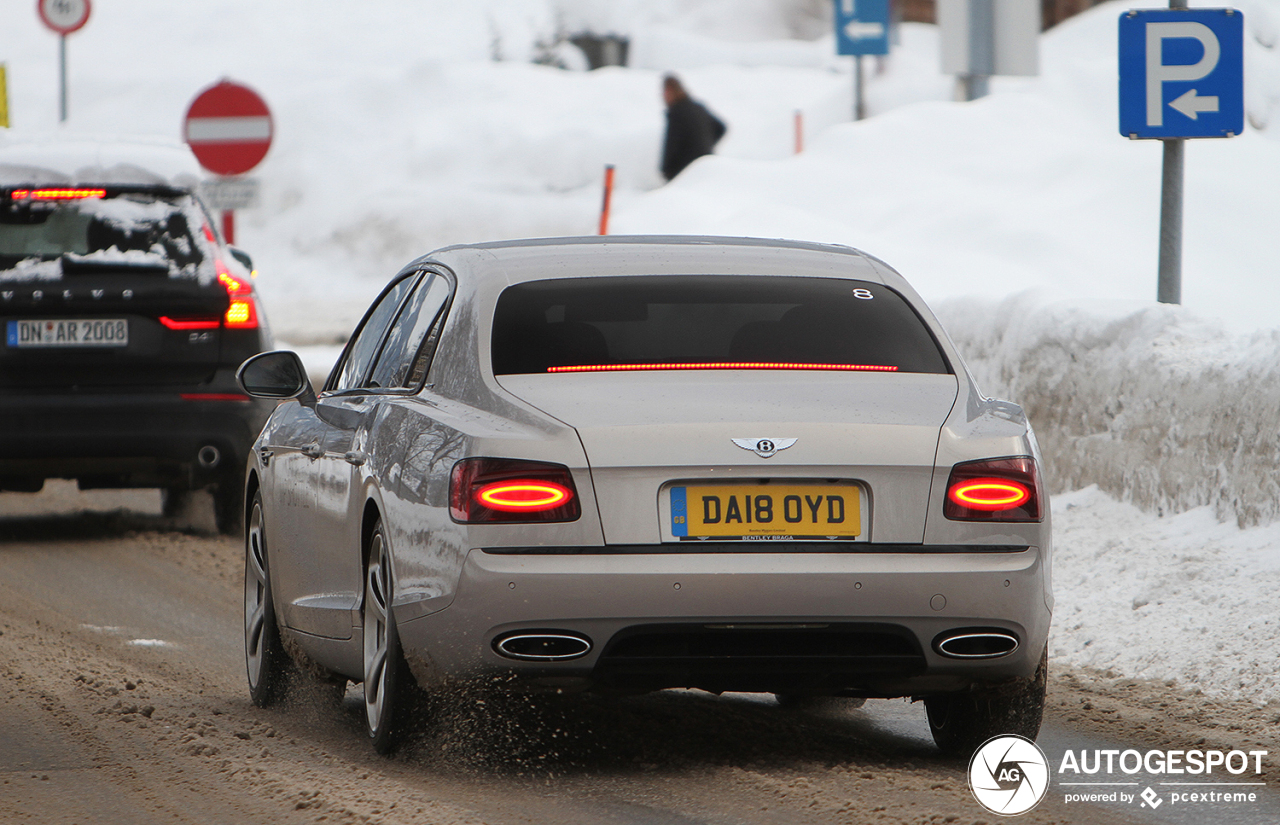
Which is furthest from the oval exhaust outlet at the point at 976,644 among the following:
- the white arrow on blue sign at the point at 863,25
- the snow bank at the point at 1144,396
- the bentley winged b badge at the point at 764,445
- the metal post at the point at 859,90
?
the metal post at the point at 859,90

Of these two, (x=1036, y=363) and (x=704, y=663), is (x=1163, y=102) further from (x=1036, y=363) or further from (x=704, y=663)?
(x=704, y=663)

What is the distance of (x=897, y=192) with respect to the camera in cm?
2122

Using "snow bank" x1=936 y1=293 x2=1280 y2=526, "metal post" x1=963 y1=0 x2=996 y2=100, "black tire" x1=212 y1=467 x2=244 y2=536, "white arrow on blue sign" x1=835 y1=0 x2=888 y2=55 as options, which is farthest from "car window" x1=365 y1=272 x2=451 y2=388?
"white arrow on blue sign" x1=835 y1=0 x2=888 y2=55

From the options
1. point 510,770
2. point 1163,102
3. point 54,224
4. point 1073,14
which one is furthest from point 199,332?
point 1073,14

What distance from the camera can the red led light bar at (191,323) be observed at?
10.7m

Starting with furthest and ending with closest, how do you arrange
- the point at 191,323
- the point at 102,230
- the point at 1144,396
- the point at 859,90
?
the point at 859,90 < the point at 102,230 < the point at 191,323 < the point at 1144,396

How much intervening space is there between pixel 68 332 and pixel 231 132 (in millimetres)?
6143

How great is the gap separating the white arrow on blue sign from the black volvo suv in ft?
54.0

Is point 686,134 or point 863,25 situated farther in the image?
point 863,25

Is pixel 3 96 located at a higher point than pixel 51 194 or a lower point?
higher

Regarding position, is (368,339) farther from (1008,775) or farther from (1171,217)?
(1171,217)

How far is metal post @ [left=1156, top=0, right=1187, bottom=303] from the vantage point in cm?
1019

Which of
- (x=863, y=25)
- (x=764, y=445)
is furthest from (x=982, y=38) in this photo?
(x=764, y=445)

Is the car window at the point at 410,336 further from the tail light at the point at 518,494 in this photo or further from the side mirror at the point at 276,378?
the tail light at the point at 518,494
